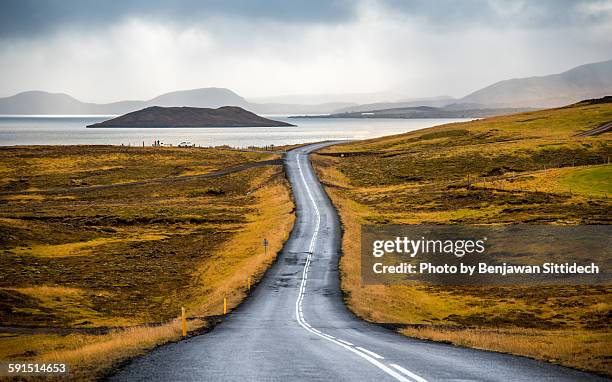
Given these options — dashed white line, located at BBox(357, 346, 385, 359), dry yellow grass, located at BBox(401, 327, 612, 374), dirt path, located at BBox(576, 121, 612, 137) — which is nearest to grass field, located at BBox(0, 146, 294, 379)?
dashed white line, located at BBox(357, 346, 385, 359)

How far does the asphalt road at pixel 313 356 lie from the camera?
13258mm

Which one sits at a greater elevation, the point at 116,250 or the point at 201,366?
the point at 201,366

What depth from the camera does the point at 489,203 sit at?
75.8m

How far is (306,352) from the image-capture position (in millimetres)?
16906

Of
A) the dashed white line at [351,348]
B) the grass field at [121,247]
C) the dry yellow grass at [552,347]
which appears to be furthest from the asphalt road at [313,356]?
the grass field at [121,247]

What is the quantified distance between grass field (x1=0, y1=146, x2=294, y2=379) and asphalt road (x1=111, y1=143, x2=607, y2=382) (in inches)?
69.5

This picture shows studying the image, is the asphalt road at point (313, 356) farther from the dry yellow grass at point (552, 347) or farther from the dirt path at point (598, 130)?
the dirt path at point (598, 130)

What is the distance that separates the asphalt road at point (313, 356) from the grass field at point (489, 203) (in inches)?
73.1

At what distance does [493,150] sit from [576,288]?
7870 centimetres

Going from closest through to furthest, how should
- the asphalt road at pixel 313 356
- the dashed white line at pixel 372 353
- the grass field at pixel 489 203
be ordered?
the asphalt road at pixel 313 356 → the dashed white line at pixel 372 353 → the grass field at pixel 489 203

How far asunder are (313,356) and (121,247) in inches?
1880

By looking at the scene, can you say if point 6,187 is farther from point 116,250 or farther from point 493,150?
point 493,150

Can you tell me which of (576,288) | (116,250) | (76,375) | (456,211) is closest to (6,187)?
(116,250)

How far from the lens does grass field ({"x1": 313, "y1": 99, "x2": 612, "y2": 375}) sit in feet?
86.0
